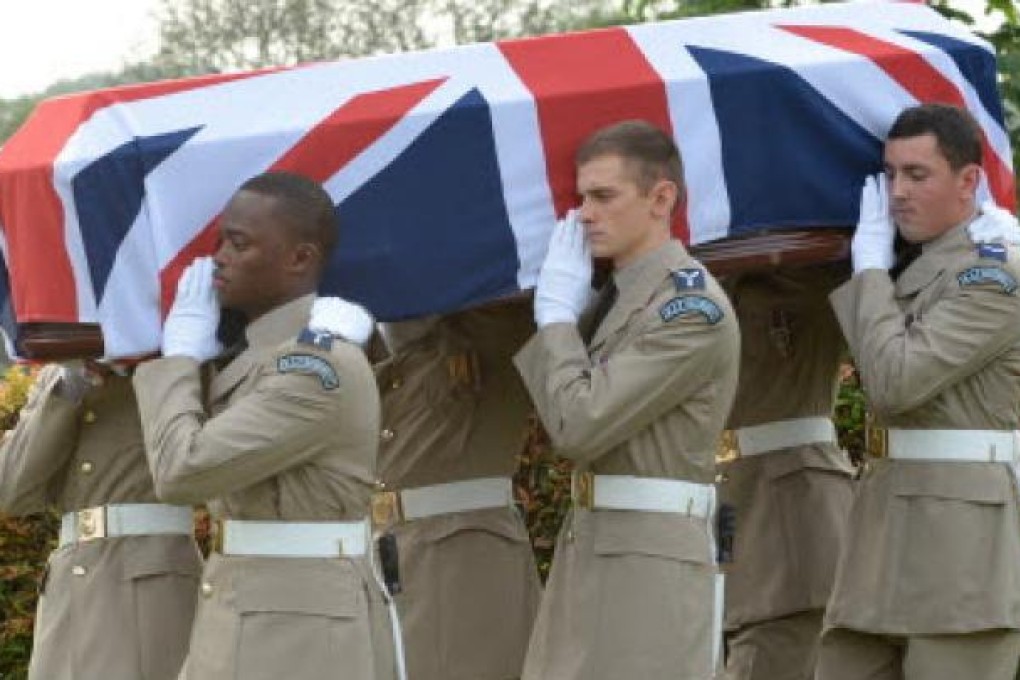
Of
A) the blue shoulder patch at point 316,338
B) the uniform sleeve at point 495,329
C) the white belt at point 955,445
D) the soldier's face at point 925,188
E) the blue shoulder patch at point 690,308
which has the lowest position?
the white belt at point 955,445

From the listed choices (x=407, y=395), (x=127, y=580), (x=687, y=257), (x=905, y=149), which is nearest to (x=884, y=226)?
(x=905, y=149)

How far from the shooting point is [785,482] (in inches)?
274

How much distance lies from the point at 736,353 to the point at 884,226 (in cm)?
66

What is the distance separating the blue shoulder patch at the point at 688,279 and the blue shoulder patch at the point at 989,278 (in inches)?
29.7

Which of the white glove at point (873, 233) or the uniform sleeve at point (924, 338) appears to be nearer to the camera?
the uniform sleeve at point (924, 338)

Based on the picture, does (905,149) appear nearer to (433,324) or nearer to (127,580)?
(433,324)

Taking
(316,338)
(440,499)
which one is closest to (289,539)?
(316,338)

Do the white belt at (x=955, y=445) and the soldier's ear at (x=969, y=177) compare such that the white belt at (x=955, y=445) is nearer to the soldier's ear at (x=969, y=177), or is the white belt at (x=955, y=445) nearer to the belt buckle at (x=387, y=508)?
the soldier's ear at (x=969, y=177)

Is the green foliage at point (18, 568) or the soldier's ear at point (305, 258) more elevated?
the soldier's ear at point (305, 258)

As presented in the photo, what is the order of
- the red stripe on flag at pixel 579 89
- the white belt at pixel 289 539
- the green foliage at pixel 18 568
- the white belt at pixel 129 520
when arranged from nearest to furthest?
the white belt at pixel 289 539
the red stripe on flag at pixel 579 89
the white belt at pixel 129 520
the green foliage at pixel 18 568

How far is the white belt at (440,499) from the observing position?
6566 millimetres

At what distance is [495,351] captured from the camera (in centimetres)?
658

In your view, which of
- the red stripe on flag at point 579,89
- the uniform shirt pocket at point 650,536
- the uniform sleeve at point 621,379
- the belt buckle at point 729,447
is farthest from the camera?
the belt buckle at point 729,447

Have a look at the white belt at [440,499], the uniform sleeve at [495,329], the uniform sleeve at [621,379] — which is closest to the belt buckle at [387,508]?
the white belt at [440,499]
